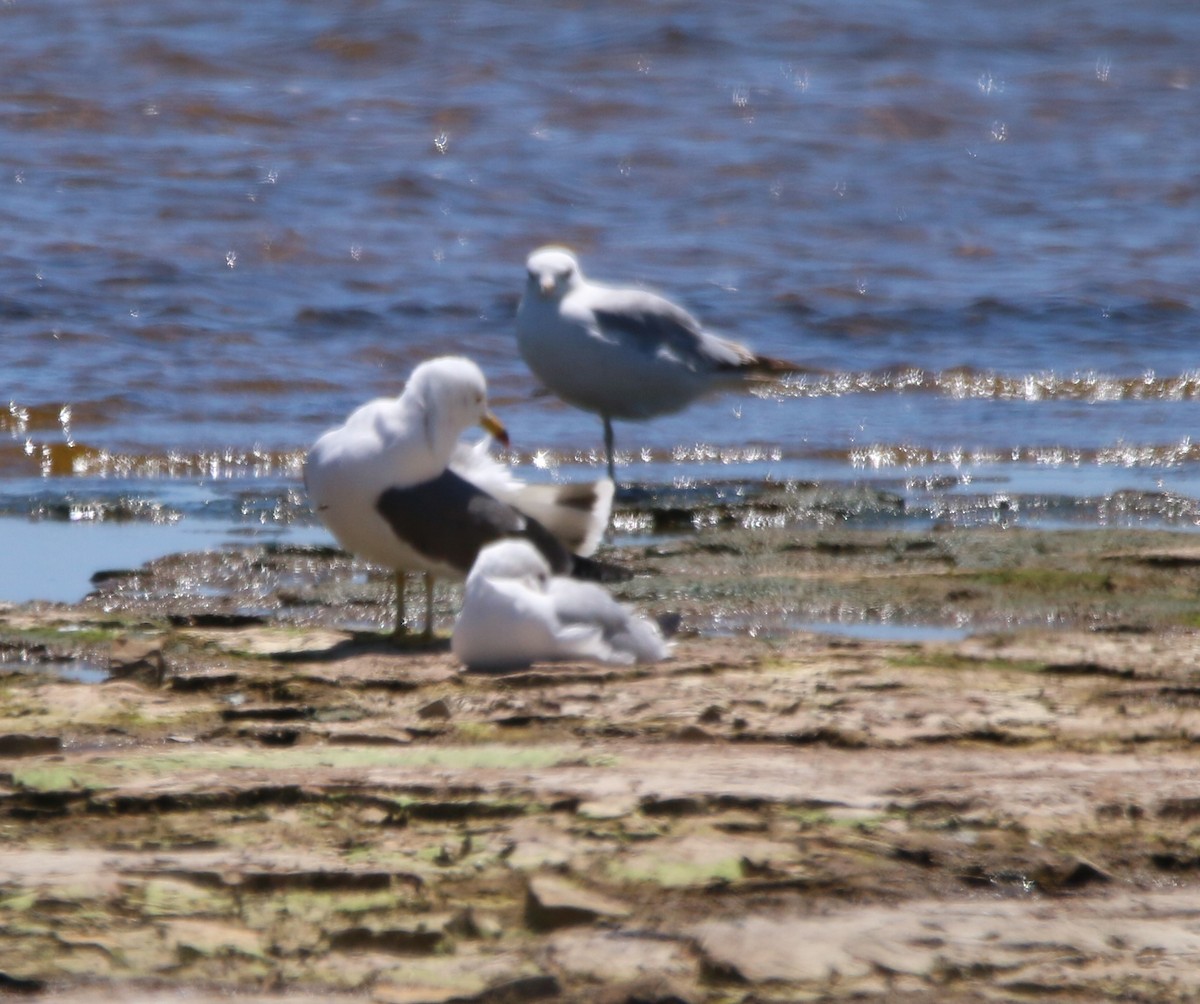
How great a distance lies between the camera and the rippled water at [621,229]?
8.48m

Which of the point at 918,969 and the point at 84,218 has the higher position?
the point at 84,218

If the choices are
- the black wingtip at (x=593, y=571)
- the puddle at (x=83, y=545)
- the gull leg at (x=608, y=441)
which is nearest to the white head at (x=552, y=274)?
the gull leg at (x=608, y=441)

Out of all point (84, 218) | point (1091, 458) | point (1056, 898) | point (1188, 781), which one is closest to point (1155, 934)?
point (1056, 898)

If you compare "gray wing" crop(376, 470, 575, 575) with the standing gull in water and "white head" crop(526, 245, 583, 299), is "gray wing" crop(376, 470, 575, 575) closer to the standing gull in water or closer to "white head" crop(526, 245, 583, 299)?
the standing gull in water

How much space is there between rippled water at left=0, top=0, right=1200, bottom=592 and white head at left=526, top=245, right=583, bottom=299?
27.3 inches

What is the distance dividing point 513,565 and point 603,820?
1212mm

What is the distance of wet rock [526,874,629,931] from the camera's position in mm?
2775

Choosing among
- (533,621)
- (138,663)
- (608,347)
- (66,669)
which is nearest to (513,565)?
(533,621)

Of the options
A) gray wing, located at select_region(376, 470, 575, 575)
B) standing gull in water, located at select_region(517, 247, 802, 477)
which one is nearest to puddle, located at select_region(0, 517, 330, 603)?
gray wing, located at select_region(376, 470, 575, 575)

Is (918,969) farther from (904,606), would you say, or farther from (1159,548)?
(1159,548)

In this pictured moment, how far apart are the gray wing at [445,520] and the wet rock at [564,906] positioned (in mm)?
1691

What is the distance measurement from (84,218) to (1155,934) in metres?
11.1

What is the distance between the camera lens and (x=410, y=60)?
17.7 m

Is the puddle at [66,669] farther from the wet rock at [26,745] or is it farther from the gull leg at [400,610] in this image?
the wet rock at [26,745]
